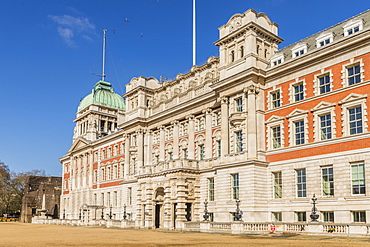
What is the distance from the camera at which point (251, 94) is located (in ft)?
136

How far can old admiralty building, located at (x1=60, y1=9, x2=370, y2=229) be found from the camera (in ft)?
113

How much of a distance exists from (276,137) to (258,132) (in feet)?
6.12

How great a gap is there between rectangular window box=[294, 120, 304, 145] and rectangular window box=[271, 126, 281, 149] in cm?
208

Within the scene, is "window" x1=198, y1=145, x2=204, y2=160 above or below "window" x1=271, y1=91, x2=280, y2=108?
below

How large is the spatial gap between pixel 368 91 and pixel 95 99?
64256 millimetres

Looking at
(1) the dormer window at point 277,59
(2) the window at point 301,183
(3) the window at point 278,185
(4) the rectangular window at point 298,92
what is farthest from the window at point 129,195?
(4) the rectangular window at point 298,92

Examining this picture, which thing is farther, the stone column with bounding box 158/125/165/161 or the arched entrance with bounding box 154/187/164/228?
the stone column with bounding box 158/125/165/161

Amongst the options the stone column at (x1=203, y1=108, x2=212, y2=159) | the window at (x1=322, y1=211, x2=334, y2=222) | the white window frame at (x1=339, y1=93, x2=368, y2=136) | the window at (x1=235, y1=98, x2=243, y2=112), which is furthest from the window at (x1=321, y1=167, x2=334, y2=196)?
the stone column at (x1=203, y1=108, x2=212, y2=159)

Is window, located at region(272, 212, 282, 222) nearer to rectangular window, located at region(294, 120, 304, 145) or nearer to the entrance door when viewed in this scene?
rectangular window, located at region(294, 120, 304, 145)

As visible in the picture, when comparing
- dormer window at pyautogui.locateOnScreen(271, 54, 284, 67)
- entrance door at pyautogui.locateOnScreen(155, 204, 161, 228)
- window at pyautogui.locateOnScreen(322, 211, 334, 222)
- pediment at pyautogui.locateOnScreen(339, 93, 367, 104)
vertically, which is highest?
dormer window at pyautogui.locateOnScreen(271, 54, 284, 67)

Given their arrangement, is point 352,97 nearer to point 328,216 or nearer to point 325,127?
point 325,127

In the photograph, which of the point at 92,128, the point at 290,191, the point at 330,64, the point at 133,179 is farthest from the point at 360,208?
the point at 92,128

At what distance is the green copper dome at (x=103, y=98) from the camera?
8769cm

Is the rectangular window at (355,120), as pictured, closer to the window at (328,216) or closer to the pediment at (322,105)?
the pediment at (322,105)
